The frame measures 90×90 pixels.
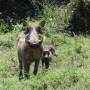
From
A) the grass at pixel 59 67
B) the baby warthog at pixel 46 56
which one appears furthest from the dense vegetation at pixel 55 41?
the baby warthog at pixel 46 56

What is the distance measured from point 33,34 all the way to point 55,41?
4.70 metres

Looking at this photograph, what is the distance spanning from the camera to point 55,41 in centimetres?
1302

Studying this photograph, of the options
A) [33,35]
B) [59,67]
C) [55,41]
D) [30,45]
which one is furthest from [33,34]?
[55,41]

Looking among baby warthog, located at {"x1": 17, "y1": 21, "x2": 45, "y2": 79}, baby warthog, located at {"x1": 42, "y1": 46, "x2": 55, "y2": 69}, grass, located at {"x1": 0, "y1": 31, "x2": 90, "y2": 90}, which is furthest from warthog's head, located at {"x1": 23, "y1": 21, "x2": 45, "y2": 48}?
baby warthog, located at {"x1": 42, "y1": 46, "x2": 55, "y2": 69}

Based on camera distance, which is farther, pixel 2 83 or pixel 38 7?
pixel 38 7

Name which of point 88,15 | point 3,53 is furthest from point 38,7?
point 3,53

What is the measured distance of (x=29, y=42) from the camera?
820 cm

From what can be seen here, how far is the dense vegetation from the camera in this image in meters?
8.12

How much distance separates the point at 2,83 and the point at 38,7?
840 centimetres

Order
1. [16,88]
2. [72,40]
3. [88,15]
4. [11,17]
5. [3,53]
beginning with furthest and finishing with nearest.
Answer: [11,17] → [88,15] → [72,40] → [3,53] → [16,88]

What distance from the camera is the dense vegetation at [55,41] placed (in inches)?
320

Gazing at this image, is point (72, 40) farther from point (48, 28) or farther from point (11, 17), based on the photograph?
point (11, 17)

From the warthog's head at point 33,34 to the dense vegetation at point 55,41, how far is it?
26.2 inches

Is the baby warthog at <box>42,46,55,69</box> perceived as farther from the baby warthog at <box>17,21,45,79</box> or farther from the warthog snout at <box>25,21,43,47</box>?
the warthog snout at <box>25,21,43,47</box>
